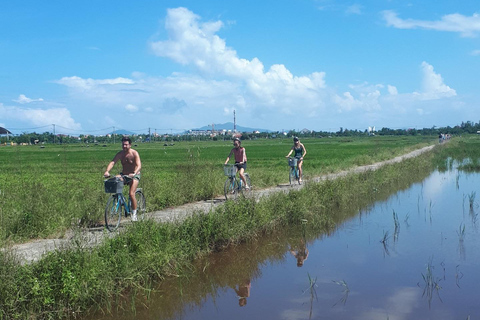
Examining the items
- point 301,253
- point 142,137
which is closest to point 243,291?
point 301,253

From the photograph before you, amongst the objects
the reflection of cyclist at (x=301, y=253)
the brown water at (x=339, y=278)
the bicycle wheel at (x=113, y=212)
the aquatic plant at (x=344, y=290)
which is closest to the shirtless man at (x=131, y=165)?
the bicycle wheel at (x=113, y=212)

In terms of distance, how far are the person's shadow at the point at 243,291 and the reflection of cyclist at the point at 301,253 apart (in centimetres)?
132

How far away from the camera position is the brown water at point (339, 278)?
19.9 ft

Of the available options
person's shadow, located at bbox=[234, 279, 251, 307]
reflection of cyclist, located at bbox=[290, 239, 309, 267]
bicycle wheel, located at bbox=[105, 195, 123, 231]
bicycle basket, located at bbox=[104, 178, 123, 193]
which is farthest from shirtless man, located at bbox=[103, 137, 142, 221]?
reflection of cyclist, located at bbox=[290, 239, 309, 267]

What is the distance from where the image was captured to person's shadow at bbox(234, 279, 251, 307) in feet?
21.4

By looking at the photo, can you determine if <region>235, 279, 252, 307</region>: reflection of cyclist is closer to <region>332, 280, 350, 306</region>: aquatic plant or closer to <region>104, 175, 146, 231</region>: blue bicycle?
<region>332, 280, 350, 306</region>: aquatic plant

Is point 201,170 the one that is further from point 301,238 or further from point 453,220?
point 453,220

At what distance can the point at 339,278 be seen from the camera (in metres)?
7.34

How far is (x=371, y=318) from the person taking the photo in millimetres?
5730

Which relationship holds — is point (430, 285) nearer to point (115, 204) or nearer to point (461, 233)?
point (461, 233)

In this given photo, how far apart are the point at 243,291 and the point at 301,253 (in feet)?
7.59

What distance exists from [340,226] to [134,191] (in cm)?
542

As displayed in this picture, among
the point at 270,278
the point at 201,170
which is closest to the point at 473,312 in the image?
the point at 270,278

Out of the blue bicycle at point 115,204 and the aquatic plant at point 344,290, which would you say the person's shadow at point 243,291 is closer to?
the aquatic plant at point 344,290
